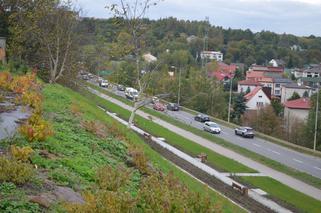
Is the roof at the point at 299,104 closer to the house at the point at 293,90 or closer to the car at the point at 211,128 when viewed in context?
the house at the point at 293,90

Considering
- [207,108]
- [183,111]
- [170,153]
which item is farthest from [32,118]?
[207,108]

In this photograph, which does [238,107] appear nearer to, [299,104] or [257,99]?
[299,104]

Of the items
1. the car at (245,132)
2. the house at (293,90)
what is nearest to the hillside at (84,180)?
the car at (245,132)

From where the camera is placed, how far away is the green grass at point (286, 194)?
2247 centimetres

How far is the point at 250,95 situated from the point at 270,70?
34.0 m

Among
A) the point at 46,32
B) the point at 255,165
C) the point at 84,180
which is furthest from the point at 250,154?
the point at 84,180

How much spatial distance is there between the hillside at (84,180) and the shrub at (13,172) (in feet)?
0.11

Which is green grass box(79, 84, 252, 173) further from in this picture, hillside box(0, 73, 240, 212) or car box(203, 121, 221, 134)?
hillside box(0, 73, 240, 212)

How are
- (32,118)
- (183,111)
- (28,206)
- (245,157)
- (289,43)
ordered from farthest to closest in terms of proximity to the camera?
(289,43) < (183,111) < (245,157) < (32,118) < (28,206)

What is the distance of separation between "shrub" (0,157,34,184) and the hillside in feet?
0.11

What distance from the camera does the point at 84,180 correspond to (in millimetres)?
10461

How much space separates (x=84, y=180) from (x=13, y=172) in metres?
1.91

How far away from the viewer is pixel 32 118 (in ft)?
43.8

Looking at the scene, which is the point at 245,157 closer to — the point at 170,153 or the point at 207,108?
the point at 170,153
